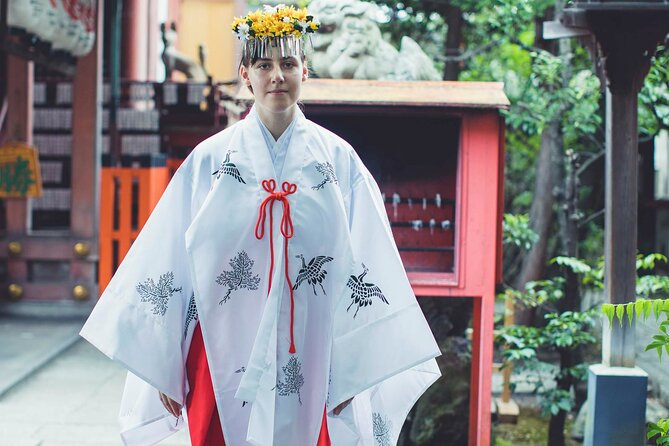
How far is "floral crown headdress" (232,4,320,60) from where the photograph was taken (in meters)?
3.07

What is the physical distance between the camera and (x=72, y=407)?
5.70 metres

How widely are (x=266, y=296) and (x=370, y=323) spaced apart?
40 cm

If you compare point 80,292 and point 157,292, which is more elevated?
point 157,292

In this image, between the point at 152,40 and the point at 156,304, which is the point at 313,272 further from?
the point at 152,40

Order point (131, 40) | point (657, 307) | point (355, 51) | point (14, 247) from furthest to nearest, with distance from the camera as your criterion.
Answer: point (131, 40) → point (14, 247) → point (355, 51) → point (657, 307)

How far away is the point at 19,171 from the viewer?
842cm

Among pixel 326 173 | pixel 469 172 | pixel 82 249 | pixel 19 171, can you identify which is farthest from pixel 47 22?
pixel 326 173

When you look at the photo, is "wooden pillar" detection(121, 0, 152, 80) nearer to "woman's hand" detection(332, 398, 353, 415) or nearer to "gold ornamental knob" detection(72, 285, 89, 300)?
"gold ornamental knob" detection(72, 285, 89, 300)

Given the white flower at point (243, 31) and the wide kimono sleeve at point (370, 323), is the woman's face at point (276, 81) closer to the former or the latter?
the white flower at point (243, 31)

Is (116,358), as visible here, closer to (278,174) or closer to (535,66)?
(278,174)

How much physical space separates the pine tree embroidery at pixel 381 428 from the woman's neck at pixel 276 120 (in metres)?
1.21

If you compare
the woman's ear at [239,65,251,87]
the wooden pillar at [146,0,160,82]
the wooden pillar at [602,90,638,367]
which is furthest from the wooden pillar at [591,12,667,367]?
the wooden pillar at [146,0,160,82]

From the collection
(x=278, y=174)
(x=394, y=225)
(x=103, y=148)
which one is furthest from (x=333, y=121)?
(x=103, y=148)

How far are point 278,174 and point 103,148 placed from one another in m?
7.69
